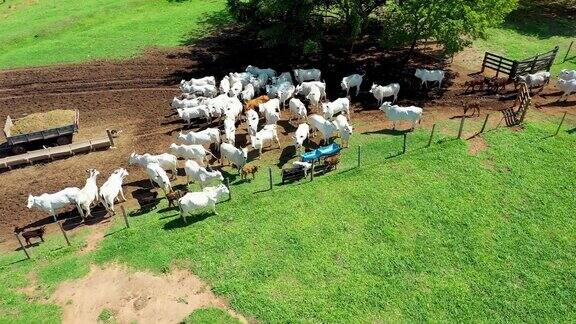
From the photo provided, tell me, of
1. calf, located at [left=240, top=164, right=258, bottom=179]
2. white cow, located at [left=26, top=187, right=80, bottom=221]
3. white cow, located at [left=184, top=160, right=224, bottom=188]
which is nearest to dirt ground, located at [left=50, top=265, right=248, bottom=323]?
white cow, located at [left=26, top=187, right=80, bottom=221]

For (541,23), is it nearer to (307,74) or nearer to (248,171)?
(307,74)

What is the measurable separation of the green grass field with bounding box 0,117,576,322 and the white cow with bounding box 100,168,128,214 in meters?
1.25

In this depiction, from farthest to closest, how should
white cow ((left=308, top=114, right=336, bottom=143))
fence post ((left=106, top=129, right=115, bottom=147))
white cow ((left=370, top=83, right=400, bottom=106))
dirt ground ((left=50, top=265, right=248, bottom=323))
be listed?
white cow ((left=370, top=83, right=400, bottom=106))
fence post ((left=106, top=129, right=115, bottom=147))
white cow ((left=308, top=114, right=336, bottom=143))
dirt ground ((left=50, top=265, right=248, bottom=323))

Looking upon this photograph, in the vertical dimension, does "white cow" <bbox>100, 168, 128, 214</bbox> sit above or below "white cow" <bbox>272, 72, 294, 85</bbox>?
below

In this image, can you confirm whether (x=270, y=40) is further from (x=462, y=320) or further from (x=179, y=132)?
(x=462, y=320)

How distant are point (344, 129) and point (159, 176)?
367 inches

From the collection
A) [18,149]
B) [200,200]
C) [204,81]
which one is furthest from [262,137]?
[18,149]

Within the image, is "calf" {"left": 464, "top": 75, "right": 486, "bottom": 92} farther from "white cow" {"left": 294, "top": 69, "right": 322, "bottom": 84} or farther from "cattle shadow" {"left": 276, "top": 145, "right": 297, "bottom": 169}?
"cattle shadow" {"left": 276, "top": 145, "right": 297, "bottom": 169}

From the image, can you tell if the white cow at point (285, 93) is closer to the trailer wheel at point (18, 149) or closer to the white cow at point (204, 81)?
the white cow at point (204, 81)

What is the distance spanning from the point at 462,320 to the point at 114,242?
13438 mm

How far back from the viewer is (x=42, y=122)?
25141 millimetres

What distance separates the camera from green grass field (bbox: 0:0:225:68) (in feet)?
118

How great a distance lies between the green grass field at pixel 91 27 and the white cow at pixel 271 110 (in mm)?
15104

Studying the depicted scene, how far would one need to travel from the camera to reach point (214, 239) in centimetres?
1830
